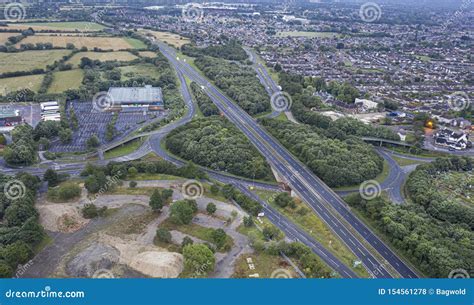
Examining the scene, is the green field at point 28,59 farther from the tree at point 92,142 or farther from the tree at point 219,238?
the tree at point 219,238

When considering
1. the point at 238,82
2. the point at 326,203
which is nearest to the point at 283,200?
the point at 326,203

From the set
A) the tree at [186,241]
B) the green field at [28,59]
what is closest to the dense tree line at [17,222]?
the tree at [186,241]

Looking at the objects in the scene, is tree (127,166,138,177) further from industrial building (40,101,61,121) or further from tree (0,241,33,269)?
industrial building (40,101,61,121)

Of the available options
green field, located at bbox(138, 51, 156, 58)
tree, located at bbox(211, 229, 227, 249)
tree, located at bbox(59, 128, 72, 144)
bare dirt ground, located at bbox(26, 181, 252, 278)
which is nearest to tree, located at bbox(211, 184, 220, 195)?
bare dirt ground, located at bbox(26, 181, 252, 278)

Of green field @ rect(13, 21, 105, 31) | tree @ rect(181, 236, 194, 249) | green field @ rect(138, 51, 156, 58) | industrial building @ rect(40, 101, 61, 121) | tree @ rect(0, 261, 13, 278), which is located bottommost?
industrial building @ rect(40, 101, 61, 121)

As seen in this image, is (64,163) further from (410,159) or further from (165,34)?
(165,34)

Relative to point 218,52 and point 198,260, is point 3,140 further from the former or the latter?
point 218,52
